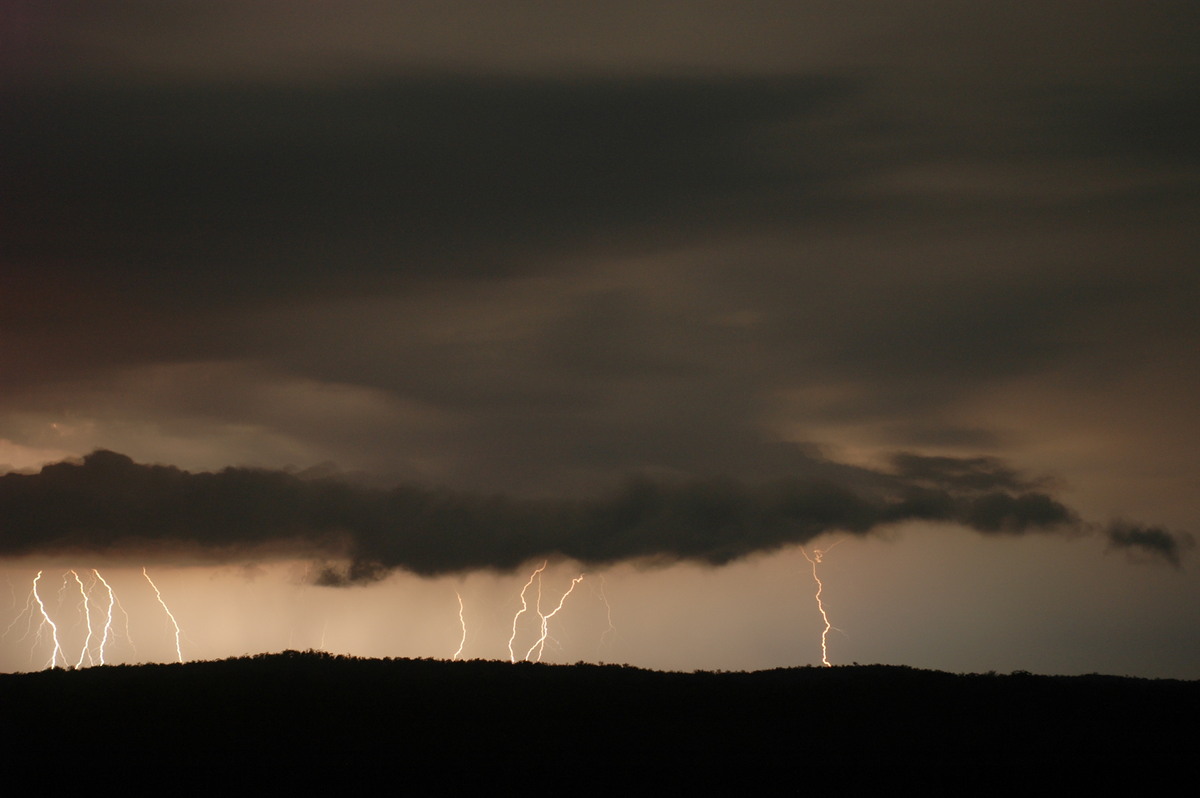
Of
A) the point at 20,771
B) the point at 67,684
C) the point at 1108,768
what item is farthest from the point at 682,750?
the point at 67,684

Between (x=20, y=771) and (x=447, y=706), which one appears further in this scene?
(x=447, y=706)

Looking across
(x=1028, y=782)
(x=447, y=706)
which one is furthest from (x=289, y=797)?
(x=1028, y=782)

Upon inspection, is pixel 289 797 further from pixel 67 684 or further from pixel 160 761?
pixel 67 684

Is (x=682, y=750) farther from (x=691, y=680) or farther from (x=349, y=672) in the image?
(x=349, y=672)

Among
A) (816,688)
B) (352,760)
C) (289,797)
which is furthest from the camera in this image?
(816,688)

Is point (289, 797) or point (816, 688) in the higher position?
point (816, 688)

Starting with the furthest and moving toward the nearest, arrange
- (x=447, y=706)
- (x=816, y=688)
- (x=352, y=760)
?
(x=816, y=688)
(x=447, y=706)
(x=352, y=760)
